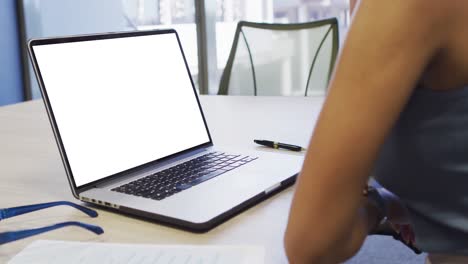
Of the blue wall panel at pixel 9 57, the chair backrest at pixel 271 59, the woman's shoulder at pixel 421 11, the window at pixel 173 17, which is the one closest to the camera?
the woman's shoulder at pixel 421 11

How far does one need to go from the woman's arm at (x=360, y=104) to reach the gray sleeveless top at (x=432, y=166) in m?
0.04

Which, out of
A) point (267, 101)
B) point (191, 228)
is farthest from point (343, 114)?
point (267, 101)

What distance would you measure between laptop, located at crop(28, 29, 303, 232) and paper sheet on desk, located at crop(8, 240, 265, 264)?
0.07 m

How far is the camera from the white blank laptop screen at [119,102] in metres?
0.85

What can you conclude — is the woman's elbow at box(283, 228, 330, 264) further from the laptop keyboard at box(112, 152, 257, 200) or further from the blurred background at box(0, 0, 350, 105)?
the blurred background at box(0, 0, 350, 105)

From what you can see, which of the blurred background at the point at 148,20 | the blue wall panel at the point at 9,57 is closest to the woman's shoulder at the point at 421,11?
the blurred background at the point at 148,20

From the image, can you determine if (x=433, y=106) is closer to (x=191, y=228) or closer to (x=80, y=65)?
(x=191, y=228)

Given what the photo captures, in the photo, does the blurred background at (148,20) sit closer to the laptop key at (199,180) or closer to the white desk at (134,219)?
the white desk at (134,219)

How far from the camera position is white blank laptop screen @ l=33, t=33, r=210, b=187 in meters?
0.85

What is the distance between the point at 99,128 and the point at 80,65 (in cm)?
11

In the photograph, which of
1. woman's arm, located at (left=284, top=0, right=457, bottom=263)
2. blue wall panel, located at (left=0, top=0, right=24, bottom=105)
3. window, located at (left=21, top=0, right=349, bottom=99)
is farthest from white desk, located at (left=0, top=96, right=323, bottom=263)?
window, located at (left=21, top=0, right=349, bottom=99)

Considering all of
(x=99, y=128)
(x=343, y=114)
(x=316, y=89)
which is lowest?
(x=316, y=89)

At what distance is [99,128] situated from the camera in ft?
2.92

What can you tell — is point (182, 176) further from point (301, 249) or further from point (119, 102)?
point (301, 249)
